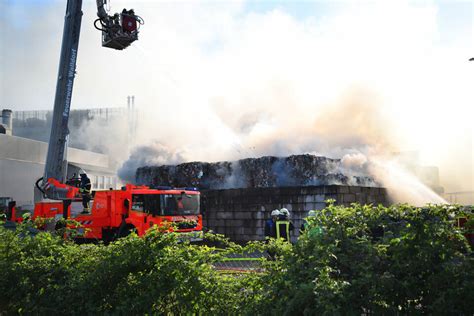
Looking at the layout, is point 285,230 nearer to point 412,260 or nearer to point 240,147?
point 412,260

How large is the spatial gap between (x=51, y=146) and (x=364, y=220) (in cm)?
1231

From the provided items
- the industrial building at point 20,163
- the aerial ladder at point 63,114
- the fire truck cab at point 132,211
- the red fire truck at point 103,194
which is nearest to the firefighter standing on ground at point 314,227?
the red fire truck at point 103,194

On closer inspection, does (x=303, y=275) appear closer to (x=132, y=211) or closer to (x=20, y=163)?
(x=132, y=211)

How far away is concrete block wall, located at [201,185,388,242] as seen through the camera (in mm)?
13406

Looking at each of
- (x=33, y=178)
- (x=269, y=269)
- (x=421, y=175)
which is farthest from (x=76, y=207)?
(x=33, y=178)

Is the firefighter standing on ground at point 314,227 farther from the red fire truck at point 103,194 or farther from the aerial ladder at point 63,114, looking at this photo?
the aerial ladder at point 63,114

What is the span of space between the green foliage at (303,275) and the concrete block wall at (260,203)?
8.92 meters

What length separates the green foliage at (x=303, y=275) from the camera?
10.8 feet

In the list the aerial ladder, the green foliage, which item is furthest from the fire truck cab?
the green foliage

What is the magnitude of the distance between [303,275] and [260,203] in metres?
10.9

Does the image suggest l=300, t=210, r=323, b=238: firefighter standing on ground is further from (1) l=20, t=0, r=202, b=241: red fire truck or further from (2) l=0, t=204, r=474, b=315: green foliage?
(1) l=20, t=0, r=202, b=241: red fire truck

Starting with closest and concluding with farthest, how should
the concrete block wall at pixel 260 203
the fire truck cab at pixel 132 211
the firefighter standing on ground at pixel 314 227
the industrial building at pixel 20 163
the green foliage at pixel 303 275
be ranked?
the green foliage at pixel 303 275
the firefighter standing on ground at pixel 314 227
the fire truck cab at pixel 132 211
the concrete block wall at pixel 260 203
the industrial building at pixel 20 163

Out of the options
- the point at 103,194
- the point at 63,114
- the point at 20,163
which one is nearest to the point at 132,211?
the point at 103,194

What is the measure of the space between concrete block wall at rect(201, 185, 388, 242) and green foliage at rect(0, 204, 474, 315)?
8.92 meters
